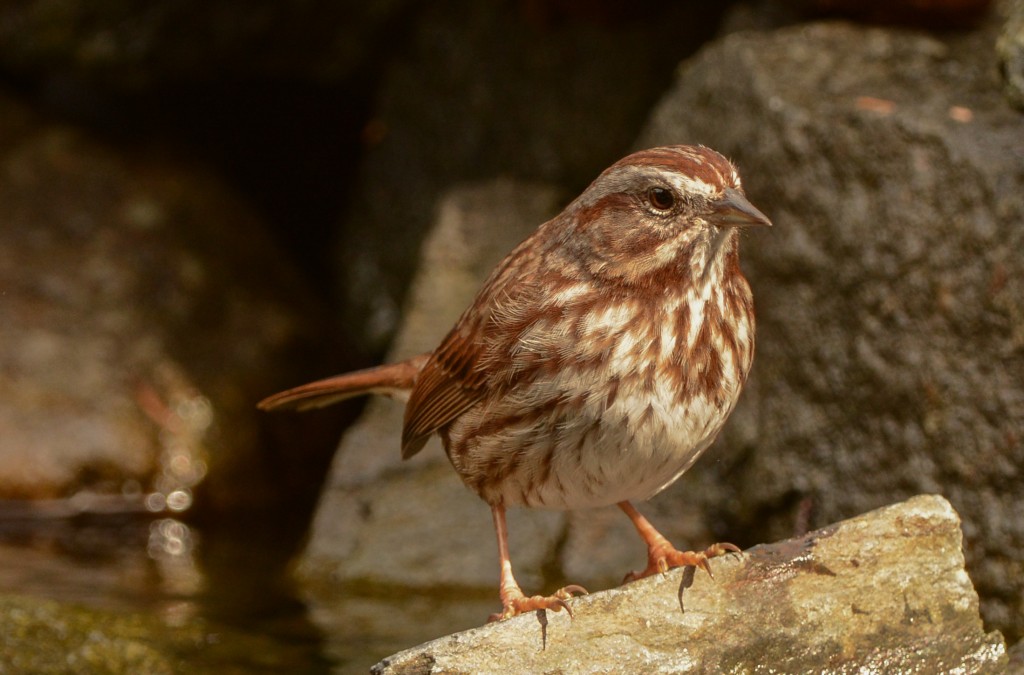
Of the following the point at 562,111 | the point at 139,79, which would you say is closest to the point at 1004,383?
the point at 562,111

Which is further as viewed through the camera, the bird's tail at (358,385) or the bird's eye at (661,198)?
the bird's tail at (358,385)

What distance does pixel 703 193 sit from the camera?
3.86 meters

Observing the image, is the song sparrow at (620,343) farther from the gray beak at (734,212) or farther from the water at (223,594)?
the water at (223,594)

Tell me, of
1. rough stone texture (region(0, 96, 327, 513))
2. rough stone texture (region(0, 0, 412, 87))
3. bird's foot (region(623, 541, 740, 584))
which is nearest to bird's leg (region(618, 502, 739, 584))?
bird's foot (region(623, 541, 740, 584))

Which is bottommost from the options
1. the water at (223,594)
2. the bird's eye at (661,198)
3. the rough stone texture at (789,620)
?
the rough stone texture at (789,620)

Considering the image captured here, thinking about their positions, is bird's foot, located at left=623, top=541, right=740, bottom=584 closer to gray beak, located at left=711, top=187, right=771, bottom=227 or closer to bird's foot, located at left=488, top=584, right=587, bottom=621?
bird's foot, located at left=488, top=584, right=587, bottom=621

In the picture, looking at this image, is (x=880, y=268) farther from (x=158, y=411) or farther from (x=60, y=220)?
(x=60, y=220)

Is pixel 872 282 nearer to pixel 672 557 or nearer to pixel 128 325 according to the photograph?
pixel 672 557

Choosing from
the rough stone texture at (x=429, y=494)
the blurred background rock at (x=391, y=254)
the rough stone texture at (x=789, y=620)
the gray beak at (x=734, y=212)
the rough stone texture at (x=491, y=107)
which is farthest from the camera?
the rough stone texture at (x=491, y=107)

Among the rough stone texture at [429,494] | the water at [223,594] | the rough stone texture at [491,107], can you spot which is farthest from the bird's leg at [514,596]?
the rough stone texture at [491,107]

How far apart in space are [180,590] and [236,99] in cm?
371

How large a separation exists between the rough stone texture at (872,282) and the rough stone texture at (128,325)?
2.76 meters

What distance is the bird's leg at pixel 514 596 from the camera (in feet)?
12.6

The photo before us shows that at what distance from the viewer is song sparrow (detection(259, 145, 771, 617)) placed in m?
3.91
